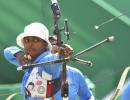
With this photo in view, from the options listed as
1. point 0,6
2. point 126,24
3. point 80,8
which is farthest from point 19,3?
point 126,24

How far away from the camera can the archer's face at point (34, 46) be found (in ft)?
11.2

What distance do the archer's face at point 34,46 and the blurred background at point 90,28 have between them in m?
2.55

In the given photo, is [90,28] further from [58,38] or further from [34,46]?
[58,38]

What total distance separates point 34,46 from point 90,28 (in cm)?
287

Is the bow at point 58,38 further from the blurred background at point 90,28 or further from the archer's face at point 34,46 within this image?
the blurred background at point 90,28

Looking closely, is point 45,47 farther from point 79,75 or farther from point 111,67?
point 111,67

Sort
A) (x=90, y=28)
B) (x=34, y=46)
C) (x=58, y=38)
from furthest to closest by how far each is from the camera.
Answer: (x=90, y=28) < (x=34, y=46) < (x=58, y=38)

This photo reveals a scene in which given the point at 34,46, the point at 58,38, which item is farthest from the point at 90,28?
the point at 58,38

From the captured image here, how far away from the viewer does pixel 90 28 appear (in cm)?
622

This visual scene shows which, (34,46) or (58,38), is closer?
(58,38)

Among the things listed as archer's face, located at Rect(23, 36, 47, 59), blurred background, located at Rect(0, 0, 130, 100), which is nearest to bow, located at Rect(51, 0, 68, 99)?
archer's face, located at Rect(23, 36, 47, 59)

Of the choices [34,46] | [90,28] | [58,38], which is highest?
[90,28]

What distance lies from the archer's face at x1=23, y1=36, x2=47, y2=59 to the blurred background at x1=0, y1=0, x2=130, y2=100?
2547 millimetres

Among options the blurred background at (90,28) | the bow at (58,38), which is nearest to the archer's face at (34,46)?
the bow at (58,38)
